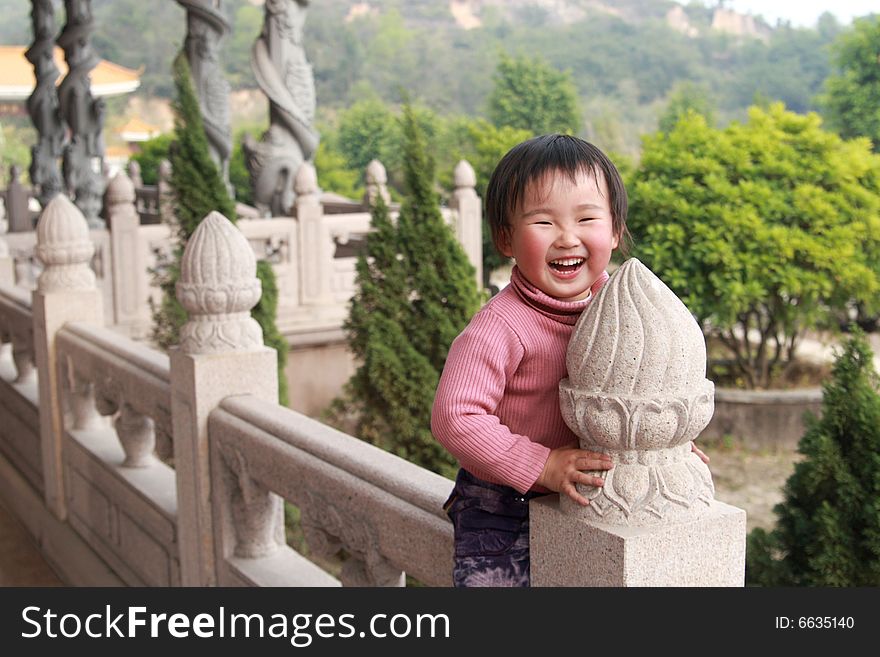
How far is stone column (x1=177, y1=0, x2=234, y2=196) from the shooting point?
912cm

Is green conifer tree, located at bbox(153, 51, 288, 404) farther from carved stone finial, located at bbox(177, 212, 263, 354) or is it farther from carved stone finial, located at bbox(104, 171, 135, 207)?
carved stone finial, located at bbox(177, 212, 263, 354)

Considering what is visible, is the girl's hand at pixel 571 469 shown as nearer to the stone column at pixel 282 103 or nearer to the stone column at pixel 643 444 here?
the stone column at pixel 643 444

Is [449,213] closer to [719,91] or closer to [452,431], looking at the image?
[452,431]

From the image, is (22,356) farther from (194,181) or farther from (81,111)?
(81,111)

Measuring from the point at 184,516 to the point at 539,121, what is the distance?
22.0 metres

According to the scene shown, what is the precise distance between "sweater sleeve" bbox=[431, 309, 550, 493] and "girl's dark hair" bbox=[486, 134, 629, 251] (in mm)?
185

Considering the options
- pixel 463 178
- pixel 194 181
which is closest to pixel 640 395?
pixel 194 181

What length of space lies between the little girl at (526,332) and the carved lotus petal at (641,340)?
0.20 m

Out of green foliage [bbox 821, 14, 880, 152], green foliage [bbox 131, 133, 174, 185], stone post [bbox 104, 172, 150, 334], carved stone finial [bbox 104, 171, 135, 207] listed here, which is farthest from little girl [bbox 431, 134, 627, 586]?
green foliage [bbox 131, 133, 174, 185]

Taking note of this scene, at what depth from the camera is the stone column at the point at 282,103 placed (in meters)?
9.06
